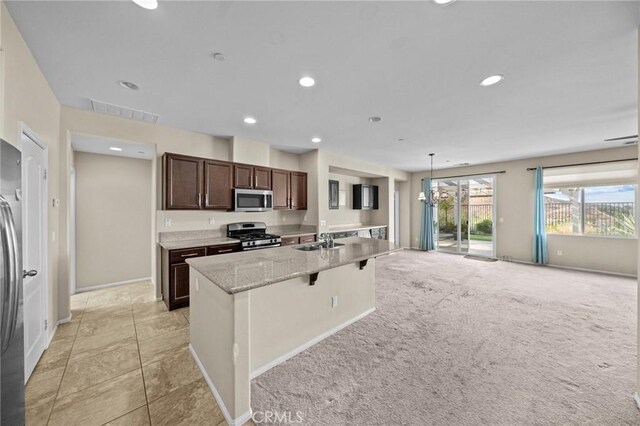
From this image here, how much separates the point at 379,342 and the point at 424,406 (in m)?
0.83

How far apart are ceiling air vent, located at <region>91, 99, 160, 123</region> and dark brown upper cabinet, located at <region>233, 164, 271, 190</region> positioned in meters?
1.32

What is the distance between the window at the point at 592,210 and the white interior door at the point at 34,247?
891 centimetres

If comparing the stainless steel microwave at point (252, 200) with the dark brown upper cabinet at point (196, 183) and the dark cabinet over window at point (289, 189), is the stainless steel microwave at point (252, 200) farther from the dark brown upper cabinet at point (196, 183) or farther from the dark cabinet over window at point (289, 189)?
the dark cabinet over window at point (289, 189)

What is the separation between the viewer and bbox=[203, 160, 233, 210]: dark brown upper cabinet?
382cm

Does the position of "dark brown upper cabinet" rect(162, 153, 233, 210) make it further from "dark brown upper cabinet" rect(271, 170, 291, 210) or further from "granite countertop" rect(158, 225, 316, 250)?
"dark brown upper cabinet" rect(271, 170, 291, 210)

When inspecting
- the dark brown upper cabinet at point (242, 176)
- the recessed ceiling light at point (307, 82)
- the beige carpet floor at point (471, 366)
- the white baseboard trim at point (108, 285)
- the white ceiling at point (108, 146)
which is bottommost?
the beige carpet floor at point (471, 366)

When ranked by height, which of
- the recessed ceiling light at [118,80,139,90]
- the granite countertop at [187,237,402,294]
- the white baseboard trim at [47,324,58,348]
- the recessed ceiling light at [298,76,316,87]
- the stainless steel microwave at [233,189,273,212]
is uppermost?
the recessed ceiling light at [298,76,316,87]

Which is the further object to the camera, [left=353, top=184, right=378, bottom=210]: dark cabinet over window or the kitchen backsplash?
[left=353, top=184, right=378, bottom=210]: dark cabinet over window

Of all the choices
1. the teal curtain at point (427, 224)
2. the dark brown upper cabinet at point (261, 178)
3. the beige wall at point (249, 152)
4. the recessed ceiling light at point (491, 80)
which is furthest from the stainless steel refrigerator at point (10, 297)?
the teal curtain at point (427, 224)

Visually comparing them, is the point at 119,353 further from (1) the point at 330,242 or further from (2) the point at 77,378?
(1) the point at 330,242

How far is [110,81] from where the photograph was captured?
2.40 metres

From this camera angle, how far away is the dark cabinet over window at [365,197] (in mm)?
7012

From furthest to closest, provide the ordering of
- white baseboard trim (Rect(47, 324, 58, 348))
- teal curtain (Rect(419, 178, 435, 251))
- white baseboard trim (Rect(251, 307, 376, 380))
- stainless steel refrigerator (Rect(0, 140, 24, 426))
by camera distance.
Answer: teal curtain (Rect(419, 178, 435, 251)) < white baseboard trim (Rect(47, 324, 58, 348)) < white baseboard trim (Rect(251, 307, 376, 380)) < stainless steel refrigerator (Rect(0, 140, 24, 426))

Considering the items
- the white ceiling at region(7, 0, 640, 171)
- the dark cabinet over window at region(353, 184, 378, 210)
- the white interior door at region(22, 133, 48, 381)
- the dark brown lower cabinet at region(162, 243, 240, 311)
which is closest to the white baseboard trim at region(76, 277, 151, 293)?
the dark brown lower cabinet at region(162, 243, 240, 311)
